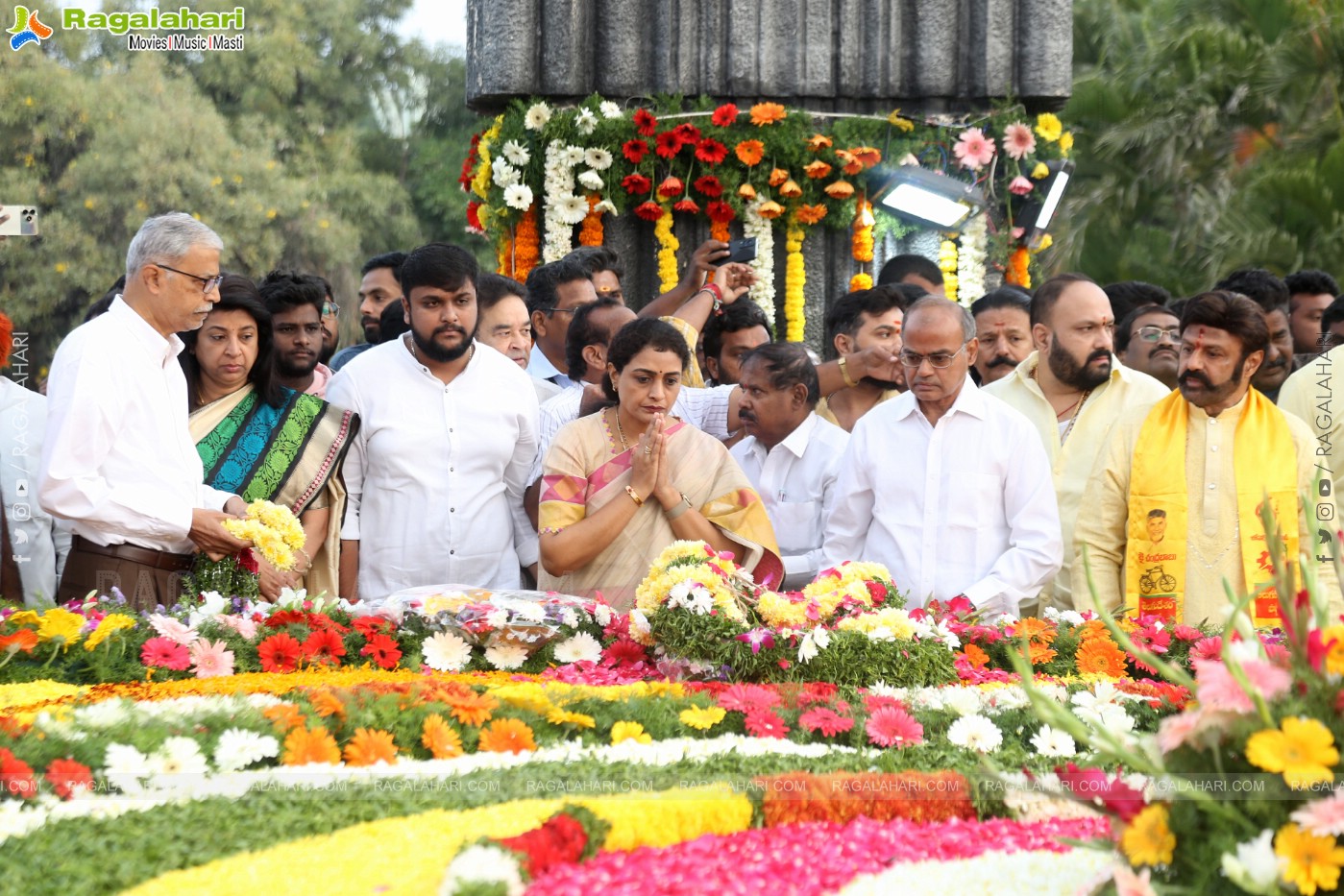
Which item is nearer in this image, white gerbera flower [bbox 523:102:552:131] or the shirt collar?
the shirt collar

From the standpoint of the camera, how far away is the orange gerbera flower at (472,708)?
3.60 meters

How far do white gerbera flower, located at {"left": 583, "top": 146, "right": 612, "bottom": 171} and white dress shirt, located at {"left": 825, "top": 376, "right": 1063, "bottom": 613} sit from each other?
3445 millimetres

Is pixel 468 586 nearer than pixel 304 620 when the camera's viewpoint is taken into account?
No

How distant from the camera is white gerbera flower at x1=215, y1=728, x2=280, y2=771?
10.8ft

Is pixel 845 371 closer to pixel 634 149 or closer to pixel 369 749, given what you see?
pixel 634 149

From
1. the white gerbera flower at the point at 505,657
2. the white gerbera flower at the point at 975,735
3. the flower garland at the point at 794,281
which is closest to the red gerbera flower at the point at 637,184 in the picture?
the flower garland at the point at 794,281

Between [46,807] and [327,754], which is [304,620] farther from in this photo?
[46,807]

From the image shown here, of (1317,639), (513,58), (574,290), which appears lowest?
(1317,639)

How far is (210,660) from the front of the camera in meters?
4.25

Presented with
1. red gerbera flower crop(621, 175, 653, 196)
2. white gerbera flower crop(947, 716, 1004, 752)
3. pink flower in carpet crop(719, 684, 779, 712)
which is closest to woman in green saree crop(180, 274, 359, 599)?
pink flower in carpet crop(719, 684, 779, 712)

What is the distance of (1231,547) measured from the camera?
5.09m

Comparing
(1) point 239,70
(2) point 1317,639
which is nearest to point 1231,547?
(2) point 1317,639

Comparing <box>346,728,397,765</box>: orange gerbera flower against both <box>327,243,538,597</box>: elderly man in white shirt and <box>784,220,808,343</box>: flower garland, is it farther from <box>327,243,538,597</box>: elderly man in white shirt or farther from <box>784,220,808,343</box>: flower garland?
<box>784,220,808,343</box>: flower garland

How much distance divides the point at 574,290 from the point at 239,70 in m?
21.0
